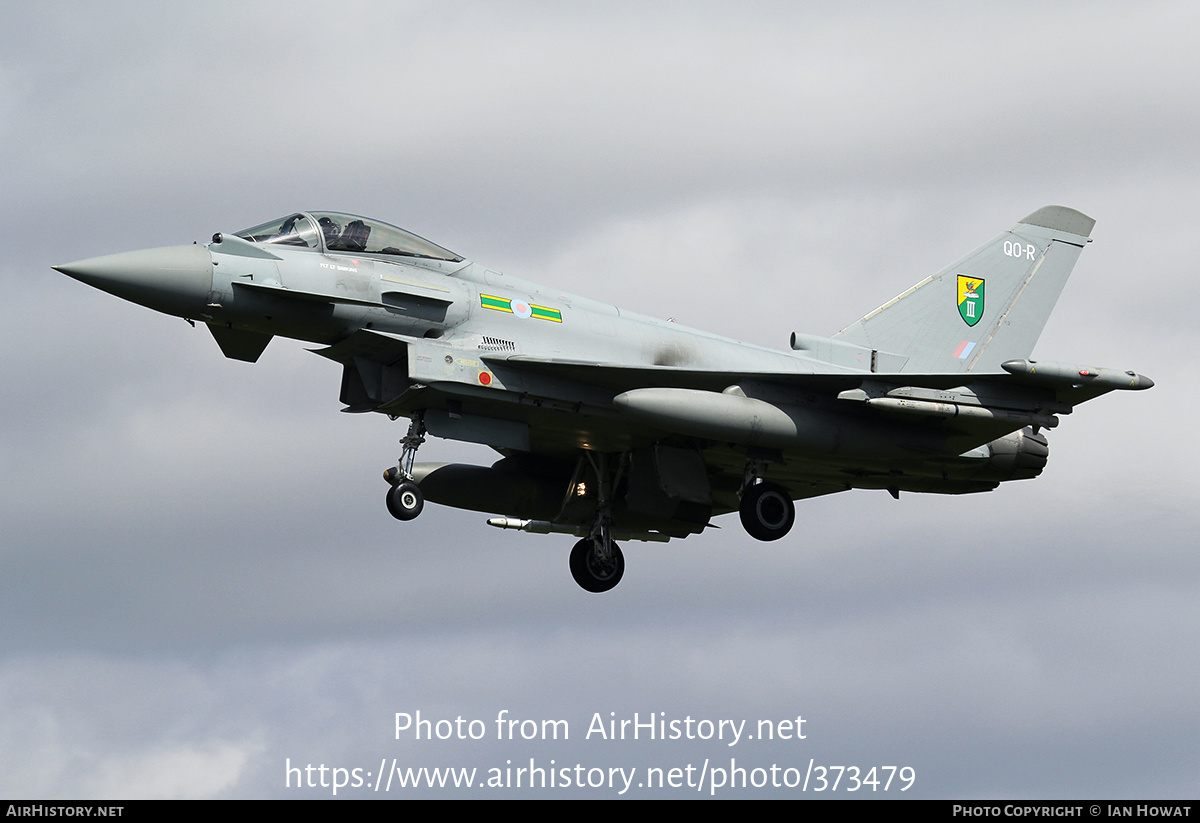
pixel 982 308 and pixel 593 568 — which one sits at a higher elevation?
pixel 982 308

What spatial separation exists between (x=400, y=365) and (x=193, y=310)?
2945 mm

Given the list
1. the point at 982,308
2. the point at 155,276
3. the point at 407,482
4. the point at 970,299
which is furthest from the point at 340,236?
the point at 982,308

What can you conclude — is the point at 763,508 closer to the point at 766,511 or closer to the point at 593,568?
the point at 766,511

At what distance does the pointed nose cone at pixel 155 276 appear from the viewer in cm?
1941

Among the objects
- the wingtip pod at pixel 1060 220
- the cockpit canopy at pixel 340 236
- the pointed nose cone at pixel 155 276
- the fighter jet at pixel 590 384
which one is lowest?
the fighter jet at pixel 590 384

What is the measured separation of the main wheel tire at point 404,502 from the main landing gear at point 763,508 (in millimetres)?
5078

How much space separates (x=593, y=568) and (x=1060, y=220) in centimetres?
1019

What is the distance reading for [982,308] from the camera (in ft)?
84.7

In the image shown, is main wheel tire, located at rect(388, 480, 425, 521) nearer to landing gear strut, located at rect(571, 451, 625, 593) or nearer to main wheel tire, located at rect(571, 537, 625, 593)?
landing gear strut, located at rect(571, 451, 625, 593)

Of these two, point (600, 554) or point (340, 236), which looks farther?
point (600, 554)

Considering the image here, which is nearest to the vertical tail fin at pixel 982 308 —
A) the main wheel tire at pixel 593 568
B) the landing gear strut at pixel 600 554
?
the landing gear strut at pixel 600 554

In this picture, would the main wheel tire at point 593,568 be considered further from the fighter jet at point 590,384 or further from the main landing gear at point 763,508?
the main landing gear at point 763,508

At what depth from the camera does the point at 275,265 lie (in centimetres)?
2011
